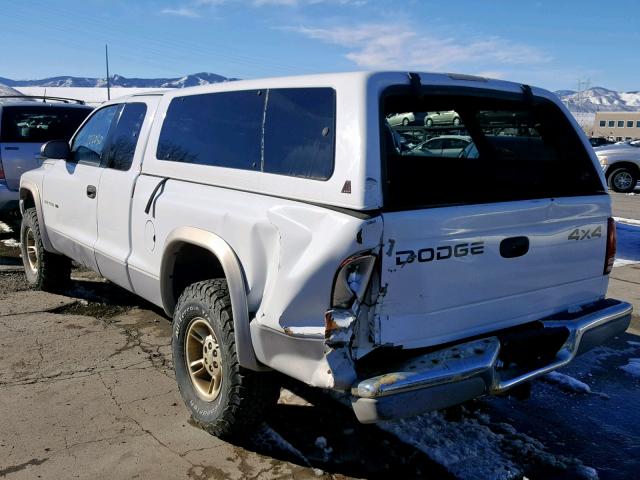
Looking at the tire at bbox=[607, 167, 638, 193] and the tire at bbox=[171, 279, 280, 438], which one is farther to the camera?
the tire at bbox=[607, 167, 638, 193]

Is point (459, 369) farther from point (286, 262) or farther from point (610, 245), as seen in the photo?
point (610, 245)

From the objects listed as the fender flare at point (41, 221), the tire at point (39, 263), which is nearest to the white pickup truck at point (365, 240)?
the fender flare at point (41, 221)

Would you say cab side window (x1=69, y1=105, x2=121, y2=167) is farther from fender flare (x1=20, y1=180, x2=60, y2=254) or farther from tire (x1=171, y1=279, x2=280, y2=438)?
tire (x1=171, y1=279, x2=280, y2=438)

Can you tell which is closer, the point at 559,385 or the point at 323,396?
the point at 323,396

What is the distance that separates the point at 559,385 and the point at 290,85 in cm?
278

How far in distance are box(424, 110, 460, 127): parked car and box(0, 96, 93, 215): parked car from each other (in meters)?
5.77

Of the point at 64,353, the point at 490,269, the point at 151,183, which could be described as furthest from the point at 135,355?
the point at 490,269

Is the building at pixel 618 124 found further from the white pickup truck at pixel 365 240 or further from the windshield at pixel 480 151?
the white pickup truck at pixel 365 240

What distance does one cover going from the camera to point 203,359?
11.4 ft

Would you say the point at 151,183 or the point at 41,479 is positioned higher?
the point at 151,183

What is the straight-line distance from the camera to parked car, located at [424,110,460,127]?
3572mm

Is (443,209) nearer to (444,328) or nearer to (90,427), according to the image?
(444,328)

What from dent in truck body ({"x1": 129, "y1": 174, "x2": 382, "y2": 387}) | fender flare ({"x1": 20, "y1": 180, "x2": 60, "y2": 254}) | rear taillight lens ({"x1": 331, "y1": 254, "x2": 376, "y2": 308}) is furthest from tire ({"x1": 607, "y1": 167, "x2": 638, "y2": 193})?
rear taillight lens ({"x1": 331, "y1": 254, "x2": 376, "y2": 308})

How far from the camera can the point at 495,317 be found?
3078 millimetres
